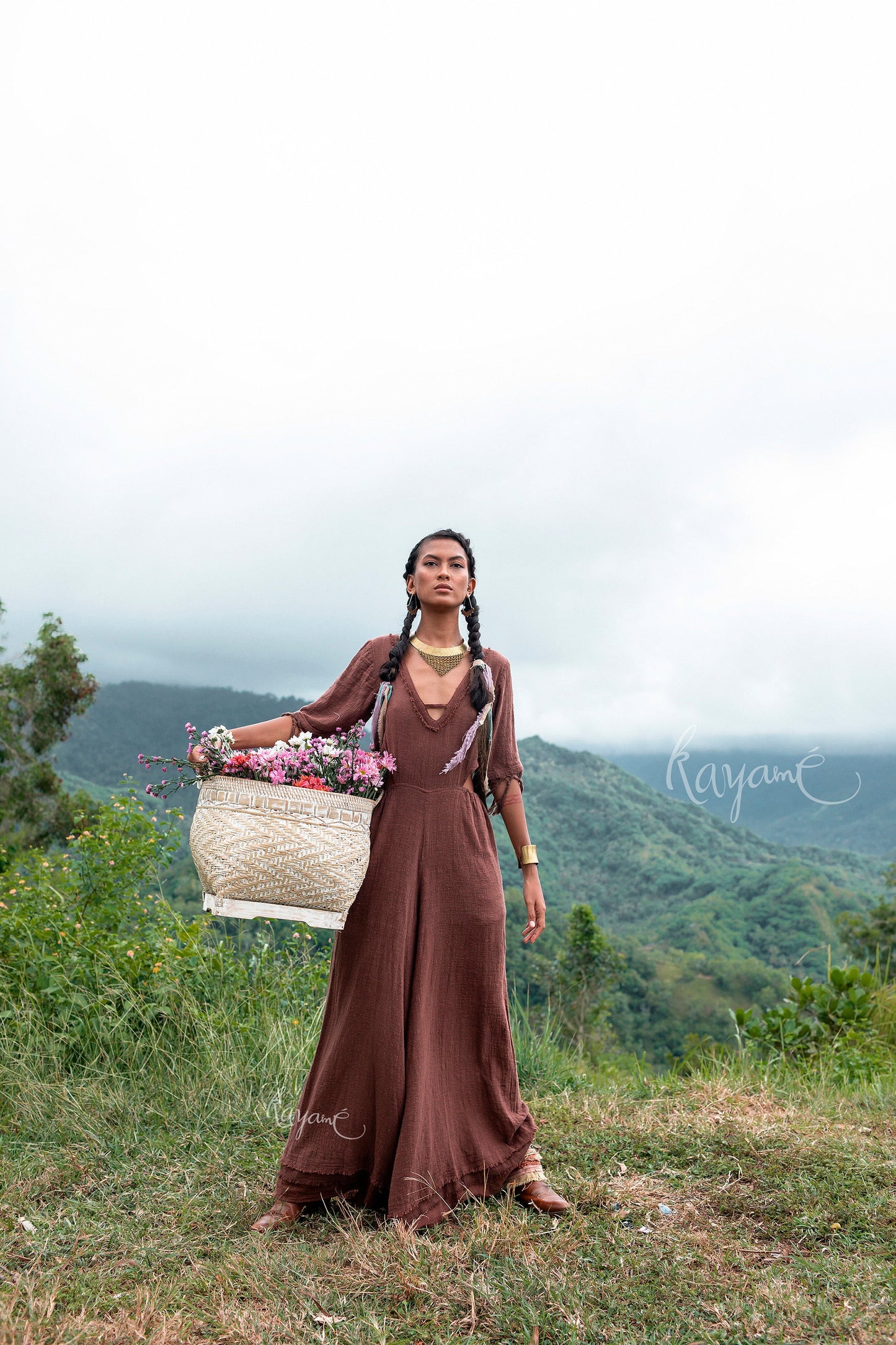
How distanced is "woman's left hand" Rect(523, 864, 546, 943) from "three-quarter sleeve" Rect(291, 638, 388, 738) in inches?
31.4

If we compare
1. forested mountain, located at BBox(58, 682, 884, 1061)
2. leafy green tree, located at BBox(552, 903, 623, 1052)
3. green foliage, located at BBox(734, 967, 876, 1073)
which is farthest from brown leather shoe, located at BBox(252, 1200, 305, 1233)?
forested mountain, located at BBox(58, 682, 884, 1061)

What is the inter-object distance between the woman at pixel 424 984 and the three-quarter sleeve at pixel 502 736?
0.20 ft

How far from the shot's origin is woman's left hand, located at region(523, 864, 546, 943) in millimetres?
3404

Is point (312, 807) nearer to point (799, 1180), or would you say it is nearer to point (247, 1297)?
point (247, 1297)

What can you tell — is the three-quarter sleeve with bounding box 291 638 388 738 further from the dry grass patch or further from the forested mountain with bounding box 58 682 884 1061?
the forested mountain with bounding box 58 682 884 1061

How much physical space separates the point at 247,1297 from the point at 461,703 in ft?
6.04

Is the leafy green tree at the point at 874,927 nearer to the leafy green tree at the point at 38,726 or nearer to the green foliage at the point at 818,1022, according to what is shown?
the green foliage at the point at 818,1022

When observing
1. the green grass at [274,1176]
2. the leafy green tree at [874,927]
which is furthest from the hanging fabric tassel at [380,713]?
the leafy green tree at [874,927]

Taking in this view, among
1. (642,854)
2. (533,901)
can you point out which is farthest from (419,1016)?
(642,854)

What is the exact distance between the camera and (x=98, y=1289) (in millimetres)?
2627

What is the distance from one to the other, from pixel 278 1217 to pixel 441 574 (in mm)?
2183

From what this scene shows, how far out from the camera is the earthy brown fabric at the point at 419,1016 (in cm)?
310

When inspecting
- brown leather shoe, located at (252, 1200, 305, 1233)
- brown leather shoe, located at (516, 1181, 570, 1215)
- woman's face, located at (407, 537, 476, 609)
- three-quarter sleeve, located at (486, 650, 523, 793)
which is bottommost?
brown leather shoe, located at (252, 1200, 305, 1233)

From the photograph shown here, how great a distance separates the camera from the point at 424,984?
10.3ft
